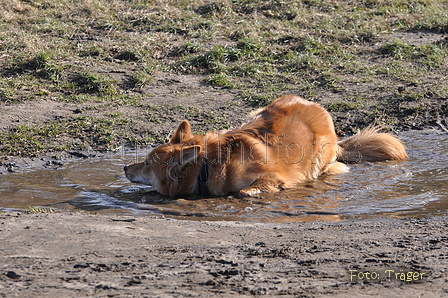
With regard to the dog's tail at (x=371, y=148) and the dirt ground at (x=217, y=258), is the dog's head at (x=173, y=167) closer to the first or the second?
the dirt ground at (x=217, y=258)

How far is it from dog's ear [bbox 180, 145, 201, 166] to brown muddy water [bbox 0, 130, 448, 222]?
0.44 m

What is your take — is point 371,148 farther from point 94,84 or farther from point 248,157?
point 94,84

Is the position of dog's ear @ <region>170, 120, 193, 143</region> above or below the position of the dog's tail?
above

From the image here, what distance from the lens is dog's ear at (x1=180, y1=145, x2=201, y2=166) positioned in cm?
601

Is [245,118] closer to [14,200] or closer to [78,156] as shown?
[78,156]

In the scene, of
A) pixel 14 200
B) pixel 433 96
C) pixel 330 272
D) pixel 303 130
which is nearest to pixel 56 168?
pixel 14 200

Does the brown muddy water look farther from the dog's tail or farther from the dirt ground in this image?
the dirt ground

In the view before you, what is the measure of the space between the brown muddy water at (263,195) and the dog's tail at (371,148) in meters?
0.15

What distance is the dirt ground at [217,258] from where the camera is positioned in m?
3.24

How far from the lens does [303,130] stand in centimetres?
668

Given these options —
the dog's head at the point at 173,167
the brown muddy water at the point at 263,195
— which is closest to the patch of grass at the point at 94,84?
the brown muddy water at the point at 263,195

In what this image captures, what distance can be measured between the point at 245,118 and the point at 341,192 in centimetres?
265

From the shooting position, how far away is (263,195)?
5973 millimetres

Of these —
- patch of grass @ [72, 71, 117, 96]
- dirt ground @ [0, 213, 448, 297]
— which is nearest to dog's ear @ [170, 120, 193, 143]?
dirt ground @ [0, 213, 448, 297]
